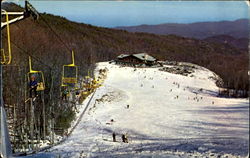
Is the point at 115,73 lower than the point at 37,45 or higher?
lower

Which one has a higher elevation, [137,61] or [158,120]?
[137,61]

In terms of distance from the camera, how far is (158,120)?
319 inches

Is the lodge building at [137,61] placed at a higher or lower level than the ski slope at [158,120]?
higher

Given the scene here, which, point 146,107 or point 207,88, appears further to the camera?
point 207,88

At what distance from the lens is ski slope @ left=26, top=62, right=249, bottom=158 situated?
409cm

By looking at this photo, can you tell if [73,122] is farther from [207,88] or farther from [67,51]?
[207,88]

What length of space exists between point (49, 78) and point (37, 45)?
945 millimetres

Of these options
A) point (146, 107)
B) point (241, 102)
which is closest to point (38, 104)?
point (146, 107)

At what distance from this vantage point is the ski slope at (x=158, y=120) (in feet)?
13.4

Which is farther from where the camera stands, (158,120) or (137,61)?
(137,61)

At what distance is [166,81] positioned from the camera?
14305mm

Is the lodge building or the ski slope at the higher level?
the lodge building

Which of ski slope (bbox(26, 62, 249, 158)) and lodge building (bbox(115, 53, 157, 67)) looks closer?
ski slope (bbox(26, 62, 249, 158))

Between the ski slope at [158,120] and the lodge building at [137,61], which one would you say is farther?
the lodge building at [137,61]
